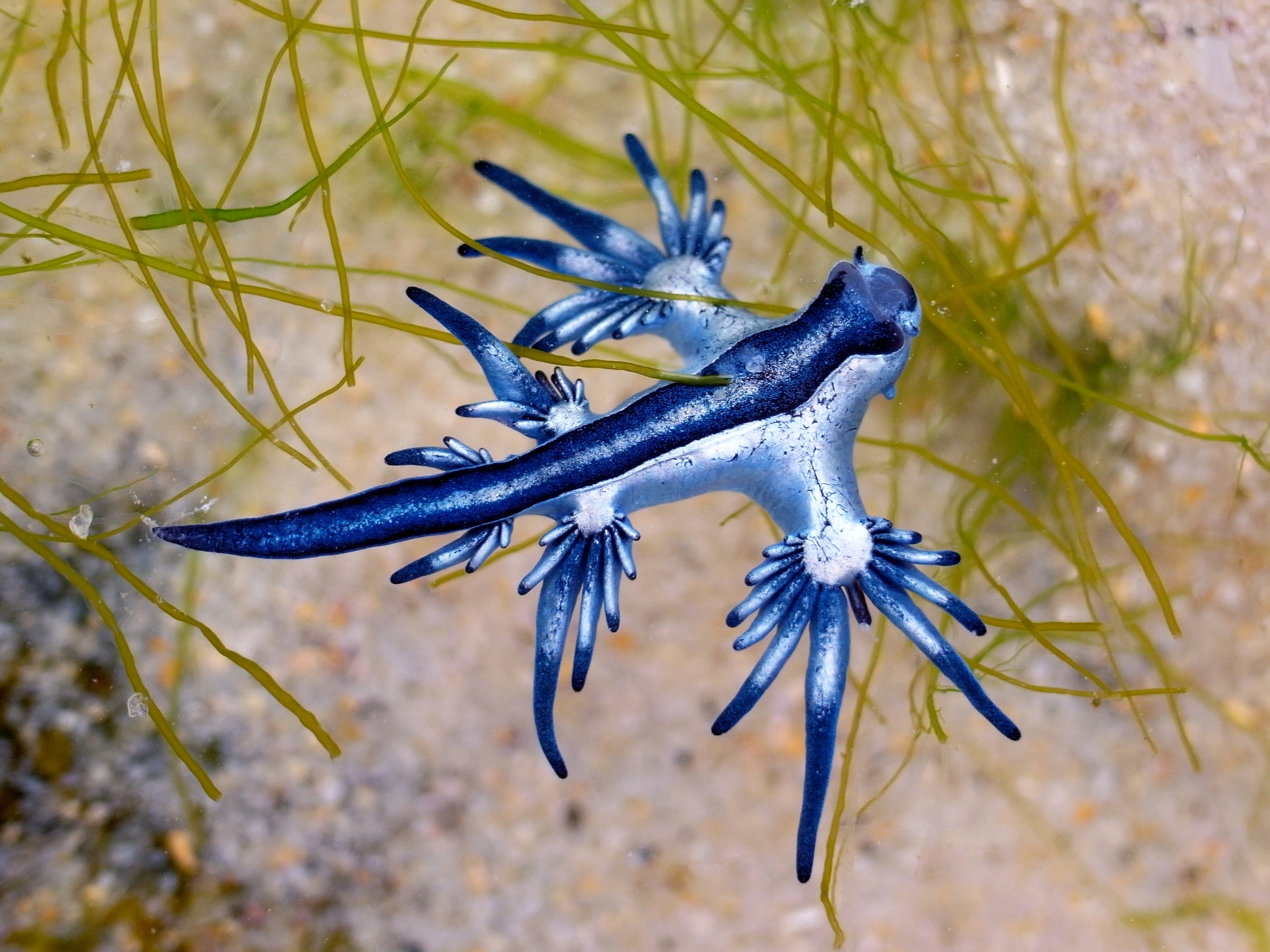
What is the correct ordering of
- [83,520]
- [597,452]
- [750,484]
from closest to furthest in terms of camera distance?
[597,452], [750,484], [83,520]

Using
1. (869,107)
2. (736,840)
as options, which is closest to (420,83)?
(869,107)

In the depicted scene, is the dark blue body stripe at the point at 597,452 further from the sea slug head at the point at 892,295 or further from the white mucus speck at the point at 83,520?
the white mucus speck at the point at 83,520

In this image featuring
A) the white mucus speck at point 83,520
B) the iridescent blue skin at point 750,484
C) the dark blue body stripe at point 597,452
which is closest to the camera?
the dark blue body stripe at point 597,452

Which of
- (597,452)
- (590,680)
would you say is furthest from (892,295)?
(590,680)

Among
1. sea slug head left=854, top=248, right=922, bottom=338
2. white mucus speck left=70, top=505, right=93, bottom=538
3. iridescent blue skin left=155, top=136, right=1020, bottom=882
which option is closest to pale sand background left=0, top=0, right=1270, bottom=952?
white mucus speck left=70, top=505, right=93, bottom=538

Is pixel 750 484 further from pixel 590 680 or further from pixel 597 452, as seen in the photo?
pixel 590 680

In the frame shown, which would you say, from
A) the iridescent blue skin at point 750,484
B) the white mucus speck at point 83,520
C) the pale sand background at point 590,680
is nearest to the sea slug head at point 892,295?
the iridescent blue skin at point 750,484
